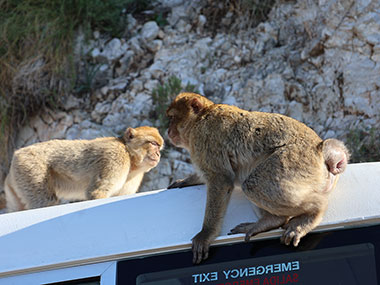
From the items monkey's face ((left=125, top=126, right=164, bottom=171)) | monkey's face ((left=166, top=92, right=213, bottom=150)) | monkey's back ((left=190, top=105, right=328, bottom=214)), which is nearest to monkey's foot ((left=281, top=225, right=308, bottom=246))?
monkey's back ((left=190, top=105, right=328, bottom=214))

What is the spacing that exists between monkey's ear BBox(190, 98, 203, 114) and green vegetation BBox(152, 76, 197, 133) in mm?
3189

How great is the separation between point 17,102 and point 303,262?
6087mm

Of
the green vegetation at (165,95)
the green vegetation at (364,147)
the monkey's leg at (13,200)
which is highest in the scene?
the green vegetation at (364,147)

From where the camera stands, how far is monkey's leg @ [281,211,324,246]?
228 cm

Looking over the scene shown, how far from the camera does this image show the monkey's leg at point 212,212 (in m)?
2.25

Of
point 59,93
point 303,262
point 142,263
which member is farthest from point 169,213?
point 59,93

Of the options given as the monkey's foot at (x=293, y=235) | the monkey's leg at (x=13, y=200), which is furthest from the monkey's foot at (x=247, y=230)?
the monkey's leg at (x=13, y=200)

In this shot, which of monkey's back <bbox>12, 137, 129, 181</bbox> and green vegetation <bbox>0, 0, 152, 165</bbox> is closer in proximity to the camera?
monkey's back <bbox>12, 137, 129, 181</bbox>

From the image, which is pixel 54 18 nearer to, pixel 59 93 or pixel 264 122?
pixel 59 93

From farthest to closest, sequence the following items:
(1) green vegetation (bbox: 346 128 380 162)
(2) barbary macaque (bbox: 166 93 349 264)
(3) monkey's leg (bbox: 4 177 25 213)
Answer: (1) green vegetation (bbox: 346 128 380 162) < (3) monkey's leg (bbox: 4 177 25 213) < (2) barbary macaque (bbox: 166 93 349 264)

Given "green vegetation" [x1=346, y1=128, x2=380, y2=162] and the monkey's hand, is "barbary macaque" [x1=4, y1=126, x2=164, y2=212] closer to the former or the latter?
"green vegetation" [x1=346, y1=128, x2=380, y2=162]

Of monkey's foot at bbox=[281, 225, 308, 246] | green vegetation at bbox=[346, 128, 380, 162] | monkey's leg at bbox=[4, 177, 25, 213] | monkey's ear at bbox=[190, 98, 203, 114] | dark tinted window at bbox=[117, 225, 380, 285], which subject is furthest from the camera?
green vegetation at bbox=[346, 128, 380, 162]

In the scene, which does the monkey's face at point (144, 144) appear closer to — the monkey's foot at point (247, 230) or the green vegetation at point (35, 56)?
the green vegetation at point (35, 56)

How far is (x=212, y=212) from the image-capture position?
267 centimetres
